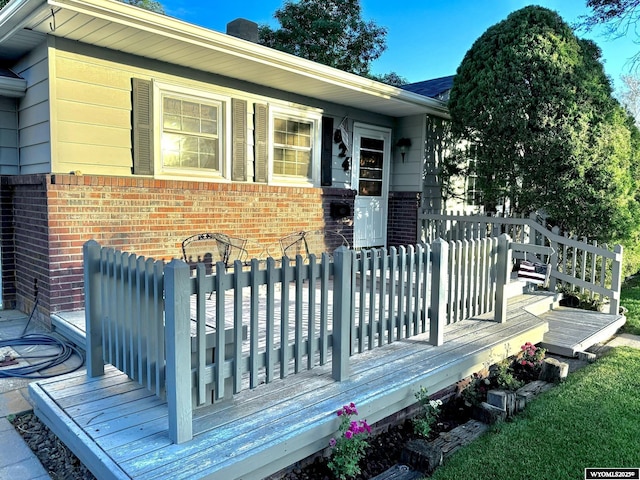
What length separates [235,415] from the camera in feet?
7.85

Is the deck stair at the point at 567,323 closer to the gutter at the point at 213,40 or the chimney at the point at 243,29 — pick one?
the gutter at the point at 213,40

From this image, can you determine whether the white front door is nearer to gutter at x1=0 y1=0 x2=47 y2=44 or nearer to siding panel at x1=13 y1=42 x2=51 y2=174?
siding panel at x1=13 y1=42 x2=51 y2=174

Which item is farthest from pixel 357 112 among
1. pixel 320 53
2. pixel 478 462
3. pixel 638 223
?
pixel 320 53

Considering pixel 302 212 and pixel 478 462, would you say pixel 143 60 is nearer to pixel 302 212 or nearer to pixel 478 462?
pixel 302 212

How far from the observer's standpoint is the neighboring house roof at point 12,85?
184 inches

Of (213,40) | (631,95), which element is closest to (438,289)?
(213,40)

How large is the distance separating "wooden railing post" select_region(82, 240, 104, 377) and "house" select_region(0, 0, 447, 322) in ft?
6.13

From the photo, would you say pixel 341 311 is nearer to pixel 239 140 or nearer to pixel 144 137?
pixel 144 137

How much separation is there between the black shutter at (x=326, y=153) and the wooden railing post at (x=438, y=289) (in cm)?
386

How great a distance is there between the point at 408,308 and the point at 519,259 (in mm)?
5026

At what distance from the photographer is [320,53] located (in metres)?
16.8

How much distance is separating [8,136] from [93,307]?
3483 mm

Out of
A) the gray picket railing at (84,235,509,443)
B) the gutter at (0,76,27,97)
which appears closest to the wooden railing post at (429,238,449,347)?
the gray picket railing at (84,235,509,443)

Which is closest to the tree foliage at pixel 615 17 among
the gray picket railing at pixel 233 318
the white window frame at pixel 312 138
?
the white window frame at pixel 312 138
